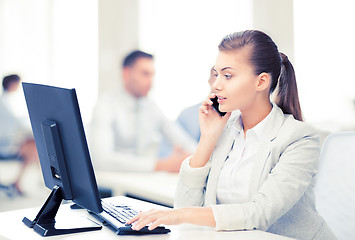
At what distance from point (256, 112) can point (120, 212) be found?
590 millimetres

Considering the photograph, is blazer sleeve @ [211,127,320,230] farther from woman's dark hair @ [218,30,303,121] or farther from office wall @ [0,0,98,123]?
office wall @ [0,0,98,123]

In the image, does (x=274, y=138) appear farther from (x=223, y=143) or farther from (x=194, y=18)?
(x=194, y=18)

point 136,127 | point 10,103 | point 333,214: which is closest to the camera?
point 333,214

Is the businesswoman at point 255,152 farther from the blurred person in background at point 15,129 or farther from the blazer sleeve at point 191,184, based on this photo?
the blurred person in background at point 15,129

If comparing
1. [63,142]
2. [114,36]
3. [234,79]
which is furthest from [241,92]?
[114,36]

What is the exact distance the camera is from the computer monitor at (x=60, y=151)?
48.8 inches

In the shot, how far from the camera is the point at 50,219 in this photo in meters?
1.39

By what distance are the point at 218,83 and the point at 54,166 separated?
23.3 inches

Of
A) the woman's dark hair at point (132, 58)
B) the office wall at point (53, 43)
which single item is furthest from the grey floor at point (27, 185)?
the woman's dark hair at point (132, 58)

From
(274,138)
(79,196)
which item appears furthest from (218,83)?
(79,196)

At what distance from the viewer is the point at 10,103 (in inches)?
191

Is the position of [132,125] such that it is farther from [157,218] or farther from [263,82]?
[157,218]

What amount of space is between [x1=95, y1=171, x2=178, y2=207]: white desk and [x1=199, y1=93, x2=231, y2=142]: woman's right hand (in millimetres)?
1089

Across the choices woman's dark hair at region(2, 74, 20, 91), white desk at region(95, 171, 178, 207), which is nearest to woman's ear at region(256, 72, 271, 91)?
white desk at region(95, 171, 178, 207)
